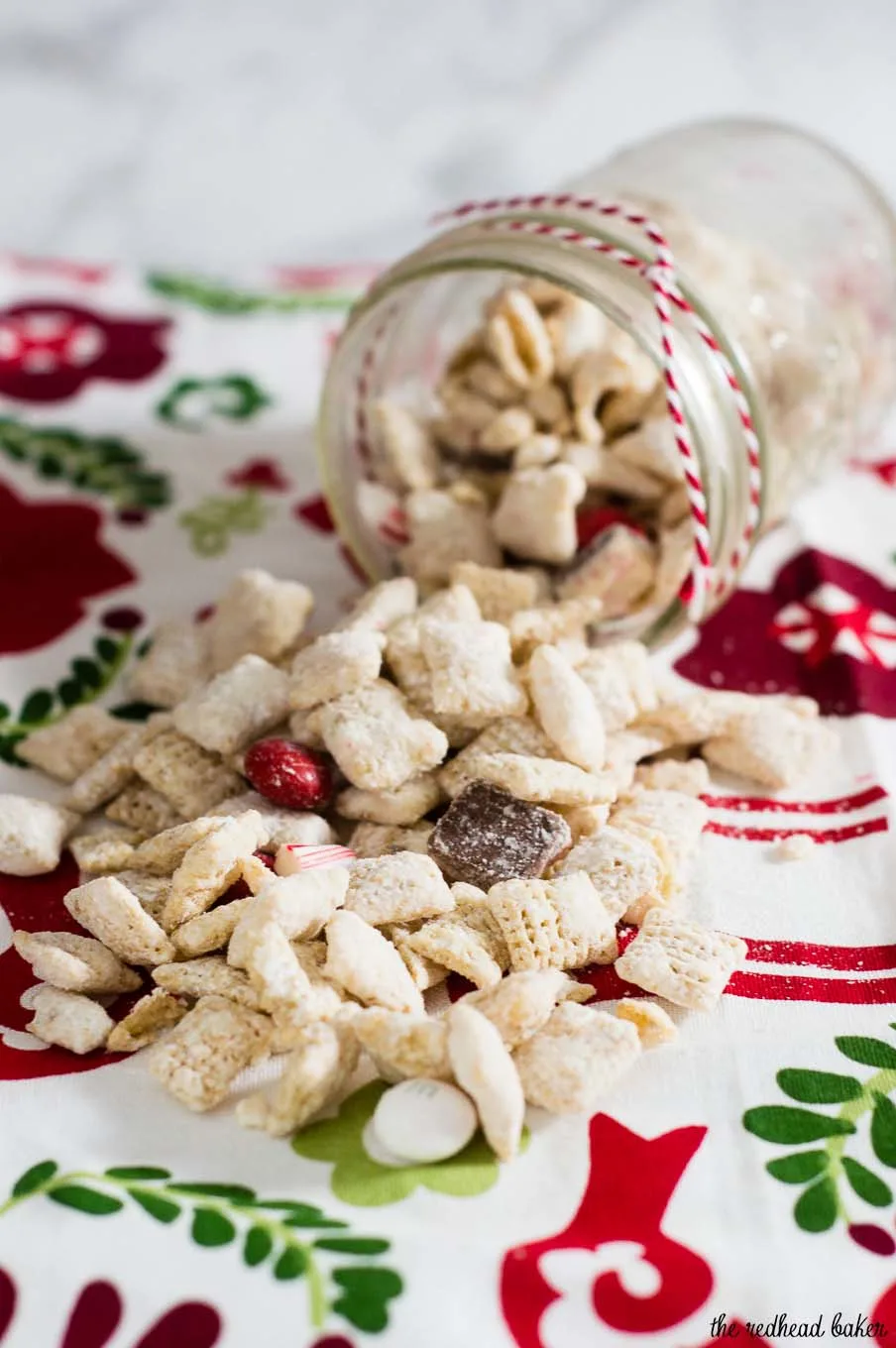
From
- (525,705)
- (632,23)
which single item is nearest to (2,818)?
(525,705)

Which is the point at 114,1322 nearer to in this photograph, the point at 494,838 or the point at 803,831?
the point at 494,838

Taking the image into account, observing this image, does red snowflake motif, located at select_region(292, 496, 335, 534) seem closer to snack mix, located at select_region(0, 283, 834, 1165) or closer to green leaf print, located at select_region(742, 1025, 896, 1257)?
snack mix, located at select_region(0, 283, 834, 1165)

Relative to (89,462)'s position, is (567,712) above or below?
above

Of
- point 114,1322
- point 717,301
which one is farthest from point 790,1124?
point 717,301

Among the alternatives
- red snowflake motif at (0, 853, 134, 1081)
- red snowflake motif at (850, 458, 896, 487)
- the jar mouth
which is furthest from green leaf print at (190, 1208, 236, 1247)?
red snowflake motif at (850, 458, 896, 487)

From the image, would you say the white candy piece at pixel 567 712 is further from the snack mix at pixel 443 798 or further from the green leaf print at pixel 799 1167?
the green leaf print at pixel 799 1167
